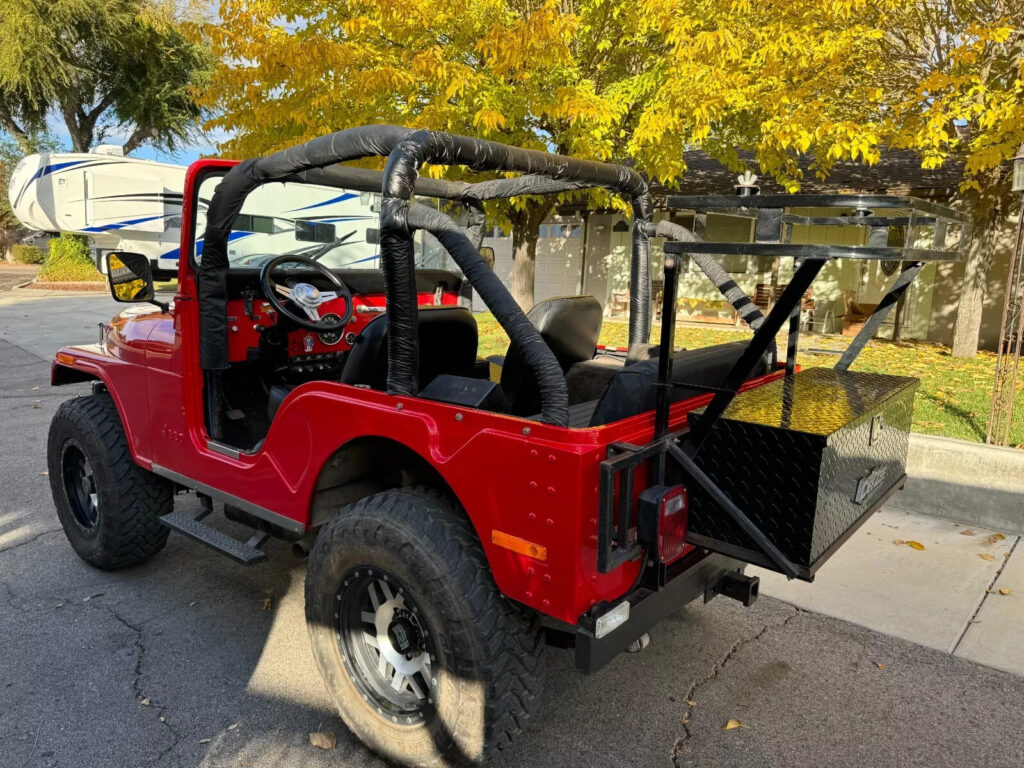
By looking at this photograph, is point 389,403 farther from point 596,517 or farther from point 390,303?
point 596,517

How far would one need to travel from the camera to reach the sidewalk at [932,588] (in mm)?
3340

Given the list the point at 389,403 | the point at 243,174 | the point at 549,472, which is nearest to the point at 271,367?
the point at 243,174

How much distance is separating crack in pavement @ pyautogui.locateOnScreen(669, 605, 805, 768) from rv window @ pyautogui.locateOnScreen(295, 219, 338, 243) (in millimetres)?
2984

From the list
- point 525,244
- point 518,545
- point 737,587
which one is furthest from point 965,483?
point 525,244

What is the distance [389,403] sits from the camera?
2.34 metres

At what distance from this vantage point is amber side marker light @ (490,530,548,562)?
1.97m

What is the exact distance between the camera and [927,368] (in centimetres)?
925

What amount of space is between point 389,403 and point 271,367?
1.52 metres

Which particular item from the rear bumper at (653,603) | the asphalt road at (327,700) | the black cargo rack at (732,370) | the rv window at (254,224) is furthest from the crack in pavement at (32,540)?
the black cargo rack at (732,370)

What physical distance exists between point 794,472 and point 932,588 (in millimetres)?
2470

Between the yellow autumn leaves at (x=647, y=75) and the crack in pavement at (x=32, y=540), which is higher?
the yellow autumn leaves at (x=647, y=75)

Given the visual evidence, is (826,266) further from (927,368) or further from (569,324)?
(569,324)

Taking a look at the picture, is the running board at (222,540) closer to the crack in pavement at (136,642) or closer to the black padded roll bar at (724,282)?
the crack in pavement at (136,642)

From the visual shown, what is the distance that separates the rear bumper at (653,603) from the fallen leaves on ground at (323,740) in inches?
41.6
